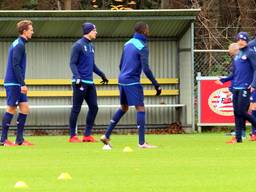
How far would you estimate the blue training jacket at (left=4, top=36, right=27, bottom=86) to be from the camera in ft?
47.5

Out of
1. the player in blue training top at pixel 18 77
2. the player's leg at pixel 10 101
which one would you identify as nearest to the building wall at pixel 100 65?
the player in blue training top at pixel 18 77

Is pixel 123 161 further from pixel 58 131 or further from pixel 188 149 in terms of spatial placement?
pixel 58 131

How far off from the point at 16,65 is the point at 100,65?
707 centimetres

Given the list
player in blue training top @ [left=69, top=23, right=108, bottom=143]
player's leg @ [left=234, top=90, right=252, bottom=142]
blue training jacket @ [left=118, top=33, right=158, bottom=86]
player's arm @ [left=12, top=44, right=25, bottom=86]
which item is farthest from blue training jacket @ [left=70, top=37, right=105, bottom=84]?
player's leg @ [left=234, top=90, right=252, bottom=142]

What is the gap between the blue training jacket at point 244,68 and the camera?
48.9ft

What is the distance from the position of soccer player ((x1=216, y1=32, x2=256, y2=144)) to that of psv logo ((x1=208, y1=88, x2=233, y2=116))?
5.41 m

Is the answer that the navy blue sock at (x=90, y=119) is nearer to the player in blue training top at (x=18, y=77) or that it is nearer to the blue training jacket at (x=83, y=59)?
the blue training jacket at (x=83, y=59)

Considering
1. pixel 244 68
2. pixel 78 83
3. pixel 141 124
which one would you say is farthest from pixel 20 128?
pixel 244 68

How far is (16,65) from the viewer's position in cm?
1446

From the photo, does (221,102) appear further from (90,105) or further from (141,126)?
(141,126)

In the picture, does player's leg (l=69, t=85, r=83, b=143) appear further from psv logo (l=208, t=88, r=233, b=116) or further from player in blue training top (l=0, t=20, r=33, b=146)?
psv logo (l=208, t=88, r=233, b=116)

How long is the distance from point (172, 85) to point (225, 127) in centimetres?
172

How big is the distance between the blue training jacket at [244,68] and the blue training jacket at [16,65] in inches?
150

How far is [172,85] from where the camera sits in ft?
70.1
